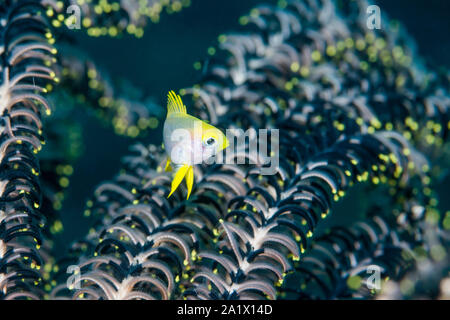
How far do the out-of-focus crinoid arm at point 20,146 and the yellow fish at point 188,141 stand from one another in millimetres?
769

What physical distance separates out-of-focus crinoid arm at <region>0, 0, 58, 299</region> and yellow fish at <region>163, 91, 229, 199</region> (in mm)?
769

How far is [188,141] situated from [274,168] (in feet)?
2.20

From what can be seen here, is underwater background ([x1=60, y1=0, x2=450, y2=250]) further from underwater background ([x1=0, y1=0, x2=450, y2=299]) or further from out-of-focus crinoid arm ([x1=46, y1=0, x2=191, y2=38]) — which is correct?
out-of-focus crinoid arm ([x1=46, y1=0, x2=191, y2=38])

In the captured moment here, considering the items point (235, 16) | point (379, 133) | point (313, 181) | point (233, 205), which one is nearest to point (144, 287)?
point (233, 205)

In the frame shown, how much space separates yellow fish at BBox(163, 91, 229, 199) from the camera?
1.34 m

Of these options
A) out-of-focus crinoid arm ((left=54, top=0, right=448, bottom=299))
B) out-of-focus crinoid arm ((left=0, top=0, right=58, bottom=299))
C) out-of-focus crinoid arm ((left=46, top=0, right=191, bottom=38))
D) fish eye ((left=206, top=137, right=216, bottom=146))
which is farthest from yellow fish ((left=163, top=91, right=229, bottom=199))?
out-of-focus crinoid arm ((left=46, top=0, right=191, bottom=38))

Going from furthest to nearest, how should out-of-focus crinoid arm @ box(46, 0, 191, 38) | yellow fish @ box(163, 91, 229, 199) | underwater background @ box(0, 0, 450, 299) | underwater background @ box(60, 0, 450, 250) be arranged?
underwater background @ box(60, 0, 450, 250) < out-of-focus crinoid arm @ box(46, 0, 191, 38) < underwater background @ box(0, 0, 450, 299) < yellow fish @ box(163, 91, 229, 199)

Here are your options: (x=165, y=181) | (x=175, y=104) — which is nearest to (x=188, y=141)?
(x=175, y=104)

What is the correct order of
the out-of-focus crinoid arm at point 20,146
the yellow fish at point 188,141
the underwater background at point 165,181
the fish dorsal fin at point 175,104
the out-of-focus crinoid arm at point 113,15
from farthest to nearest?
the out-of-focus crinoid arm at point 113,15 < the underwater background at point 165,181 < the out-of-focus crinoid arm at point 20,146 < the fish dorsal fin at point 175,104 < the yellow fish at point 188,141

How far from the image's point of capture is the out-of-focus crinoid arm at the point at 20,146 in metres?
1.59

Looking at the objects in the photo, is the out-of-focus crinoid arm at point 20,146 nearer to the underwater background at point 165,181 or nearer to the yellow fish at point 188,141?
the underwater background at point 165,181

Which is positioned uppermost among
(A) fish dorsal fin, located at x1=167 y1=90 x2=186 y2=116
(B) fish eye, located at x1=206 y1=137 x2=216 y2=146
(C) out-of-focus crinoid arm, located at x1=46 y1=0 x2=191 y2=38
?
(C) out-of-focus crinoid arm, located at x1=46 y1=0 x2=191 y2=38

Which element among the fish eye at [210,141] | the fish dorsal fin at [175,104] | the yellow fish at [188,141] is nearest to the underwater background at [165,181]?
the fish dorsal fin at [175,104]

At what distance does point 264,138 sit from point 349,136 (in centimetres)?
51
